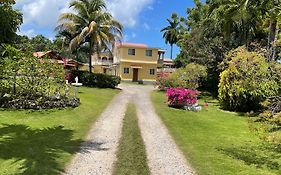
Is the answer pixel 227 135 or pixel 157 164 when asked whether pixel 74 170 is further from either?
pixel 227 135

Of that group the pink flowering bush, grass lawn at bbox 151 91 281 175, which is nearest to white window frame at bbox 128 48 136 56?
the pink flowering bush

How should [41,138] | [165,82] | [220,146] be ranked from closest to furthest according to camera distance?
[41,138] → [220,146] → [165,82]

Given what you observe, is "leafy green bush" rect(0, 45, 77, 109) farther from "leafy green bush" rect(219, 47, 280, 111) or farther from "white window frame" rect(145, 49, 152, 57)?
"white window frame" rect(145, 49, 152, 57)

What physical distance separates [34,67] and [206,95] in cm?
2129

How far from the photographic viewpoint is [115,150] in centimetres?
1204

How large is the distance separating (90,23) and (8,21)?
1524cm

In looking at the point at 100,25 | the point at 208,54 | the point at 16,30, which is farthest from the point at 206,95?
the point at 16,30

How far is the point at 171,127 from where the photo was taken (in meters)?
17.1

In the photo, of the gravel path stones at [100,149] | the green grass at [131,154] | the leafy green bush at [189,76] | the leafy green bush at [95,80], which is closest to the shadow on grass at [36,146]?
the gravel path stones at [100,149]

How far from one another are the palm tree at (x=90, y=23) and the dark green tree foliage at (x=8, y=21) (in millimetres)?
10439

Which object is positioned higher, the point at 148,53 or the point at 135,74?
the point at 148,53

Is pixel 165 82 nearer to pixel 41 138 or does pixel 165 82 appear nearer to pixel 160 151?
pixel 41 138

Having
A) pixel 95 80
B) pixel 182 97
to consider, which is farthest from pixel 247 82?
pixel 95 80

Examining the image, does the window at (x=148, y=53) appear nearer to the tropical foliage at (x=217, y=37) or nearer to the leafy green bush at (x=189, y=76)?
the tropical foliage at (x=217, y=37)
